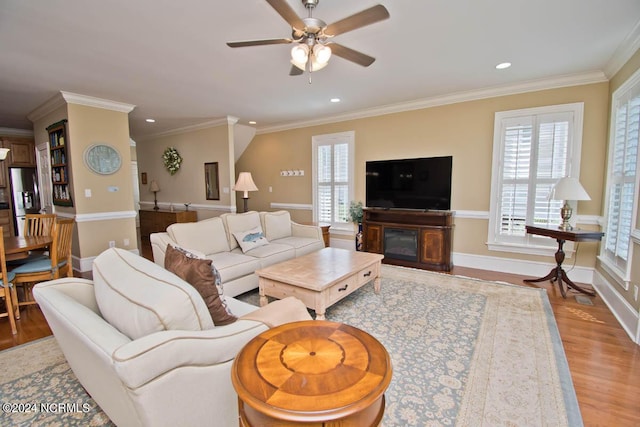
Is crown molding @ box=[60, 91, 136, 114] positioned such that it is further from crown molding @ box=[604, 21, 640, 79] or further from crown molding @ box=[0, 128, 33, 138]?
crown molding @ box=[604, 21, 640, 79]

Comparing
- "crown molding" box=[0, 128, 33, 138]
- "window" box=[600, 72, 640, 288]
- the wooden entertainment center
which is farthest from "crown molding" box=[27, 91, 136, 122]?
→ "window" box=[600, 72, 640, 288]

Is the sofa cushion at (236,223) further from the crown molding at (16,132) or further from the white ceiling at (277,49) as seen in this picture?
the crown molding at (16,132)

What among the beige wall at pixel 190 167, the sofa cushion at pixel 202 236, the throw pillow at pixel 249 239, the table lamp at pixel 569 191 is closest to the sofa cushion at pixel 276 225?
the throw pillow at pixel 249 239

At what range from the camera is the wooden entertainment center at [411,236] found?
4328 mm

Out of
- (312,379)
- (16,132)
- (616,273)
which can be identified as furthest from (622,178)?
(16,132)

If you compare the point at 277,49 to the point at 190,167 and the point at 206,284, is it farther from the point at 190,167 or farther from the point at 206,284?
the point at 190,167

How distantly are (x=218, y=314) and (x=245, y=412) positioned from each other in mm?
635

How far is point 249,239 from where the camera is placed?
3754 mm

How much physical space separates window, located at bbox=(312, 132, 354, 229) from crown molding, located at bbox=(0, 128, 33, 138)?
6517mm

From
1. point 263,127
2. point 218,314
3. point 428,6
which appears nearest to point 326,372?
point 218,314

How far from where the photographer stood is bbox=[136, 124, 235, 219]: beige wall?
5.93 m

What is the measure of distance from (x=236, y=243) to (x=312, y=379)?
3.08 metres

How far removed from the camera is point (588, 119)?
3637 mm

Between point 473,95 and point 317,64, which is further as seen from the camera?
point 473,95
